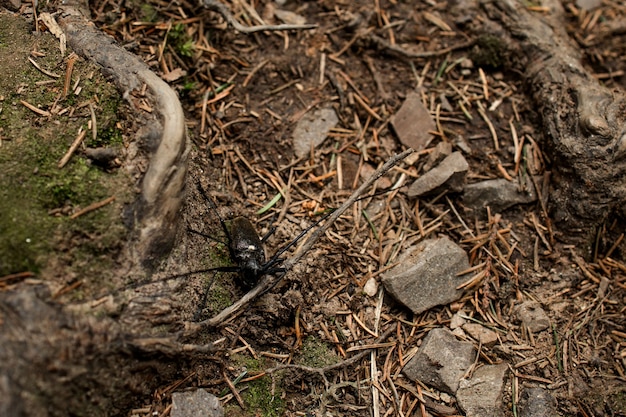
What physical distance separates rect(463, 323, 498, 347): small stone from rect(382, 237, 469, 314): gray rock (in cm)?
18

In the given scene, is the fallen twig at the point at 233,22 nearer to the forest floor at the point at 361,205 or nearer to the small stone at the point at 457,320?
the forest floor at the point at 361,205

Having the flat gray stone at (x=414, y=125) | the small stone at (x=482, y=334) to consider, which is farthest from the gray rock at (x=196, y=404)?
the flat gray stone at (x=414, y=125)

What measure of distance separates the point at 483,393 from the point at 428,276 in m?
0.68

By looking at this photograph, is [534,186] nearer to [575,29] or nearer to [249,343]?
[575,29]

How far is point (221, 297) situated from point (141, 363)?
574 mm

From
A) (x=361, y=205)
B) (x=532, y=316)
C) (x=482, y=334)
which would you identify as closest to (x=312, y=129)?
(x=361, y=205)

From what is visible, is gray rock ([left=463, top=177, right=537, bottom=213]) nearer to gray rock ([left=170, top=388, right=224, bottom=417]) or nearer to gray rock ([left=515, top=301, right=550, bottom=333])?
gray rock ([left=515, top=301, right=550, bottom=333])

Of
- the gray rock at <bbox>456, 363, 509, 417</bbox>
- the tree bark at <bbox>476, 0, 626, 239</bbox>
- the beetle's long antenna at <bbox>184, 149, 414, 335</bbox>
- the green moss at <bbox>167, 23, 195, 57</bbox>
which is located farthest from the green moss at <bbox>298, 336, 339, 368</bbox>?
the green moss at <bbox>167, 23, 195, 57</bbox>

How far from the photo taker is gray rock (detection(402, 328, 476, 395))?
2.95 metres

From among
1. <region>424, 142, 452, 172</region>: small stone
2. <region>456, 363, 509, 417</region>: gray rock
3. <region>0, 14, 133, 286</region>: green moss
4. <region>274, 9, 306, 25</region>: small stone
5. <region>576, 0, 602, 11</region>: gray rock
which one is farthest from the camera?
<region>576, 0, 602, 11</region>: gray rock

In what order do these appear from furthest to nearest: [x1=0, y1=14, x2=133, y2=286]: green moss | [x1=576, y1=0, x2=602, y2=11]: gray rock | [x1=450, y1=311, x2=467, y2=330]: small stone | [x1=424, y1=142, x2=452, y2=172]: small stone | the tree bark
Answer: [x1=576, y1=0, x2=602, y2=11]: gray rock, [x1=424, y1=142, x2=452, y2=172]: small stone, the tree bark, [x1=450, y1=311, x2=467, y2=330]: small stone, [x1=0, y1=14, x2=133, y2=286]: green moss

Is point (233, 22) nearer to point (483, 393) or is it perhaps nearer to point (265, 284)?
point (265, 284)

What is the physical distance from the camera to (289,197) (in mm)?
3402

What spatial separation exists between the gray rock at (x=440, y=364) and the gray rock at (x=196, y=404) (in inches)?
40.3
